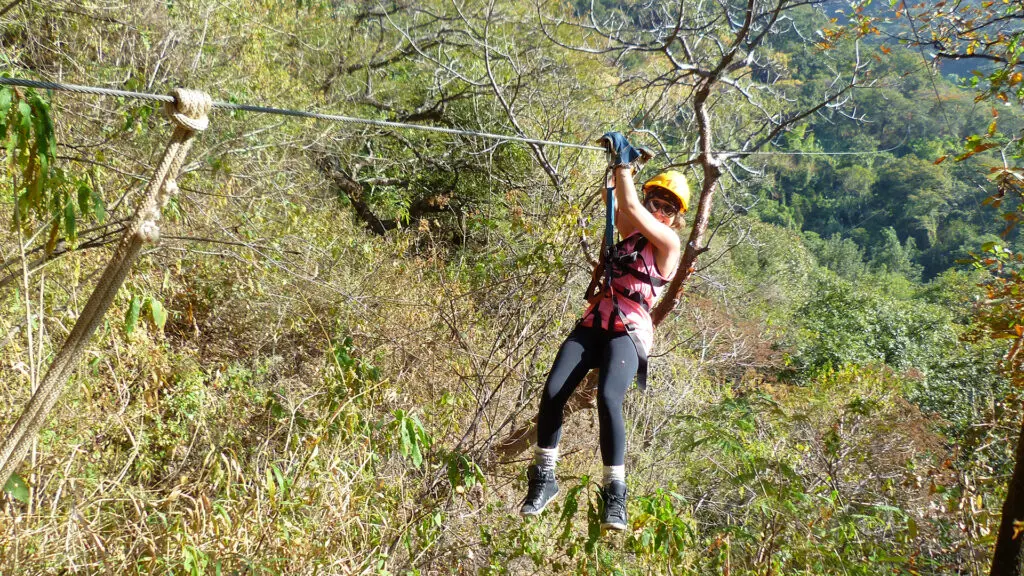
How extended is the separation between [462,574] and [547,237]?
2.16 meters

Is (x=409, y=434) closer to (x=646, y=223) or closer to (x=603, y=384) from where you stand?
(x=603, y=384)

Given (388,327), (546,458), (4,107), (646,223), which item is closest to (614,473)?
(546,458)

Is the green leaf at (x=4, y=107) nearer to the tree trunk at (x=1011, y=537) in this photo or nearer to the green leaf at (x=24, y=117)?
the green leaf at (x=24, y=117)

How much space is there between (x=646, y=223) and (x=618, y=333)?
1.55 feet

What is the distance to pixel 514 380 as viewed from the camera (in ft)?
14.4

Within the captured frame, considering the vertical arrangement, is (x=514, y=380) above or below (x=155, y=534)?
above

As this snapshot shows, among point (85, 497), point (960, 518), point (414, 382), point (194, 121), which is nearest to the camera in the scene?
point (194, 121)

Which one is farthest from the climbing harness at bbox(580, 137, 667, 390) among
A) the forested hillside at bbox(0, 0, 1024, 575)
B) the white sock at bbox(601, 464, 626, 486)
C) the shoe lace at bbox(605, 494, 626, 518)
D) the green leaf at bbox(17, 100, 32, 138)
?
the green leaf at bbox(17, 100, 32, 138)

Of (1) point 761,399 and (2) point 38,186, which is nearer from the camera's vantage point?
(2) point 38,186

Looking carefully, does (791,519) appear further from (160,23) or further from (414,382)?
(160,23)

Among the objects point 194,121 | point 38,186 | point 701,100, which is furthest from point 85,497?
point 701,100

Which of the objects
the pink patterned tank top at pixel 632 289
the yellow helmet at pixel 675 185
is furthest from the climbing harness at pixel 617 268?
the yellow helmet at pixel 675 185

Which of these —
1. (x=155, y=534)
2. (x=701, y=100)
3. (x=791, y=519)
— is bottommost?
(x=155, y=534)

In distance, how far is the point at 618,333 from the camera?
2715 millimetres
